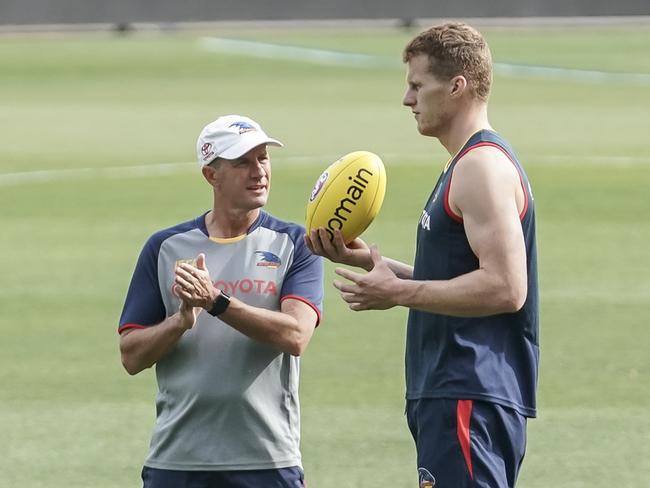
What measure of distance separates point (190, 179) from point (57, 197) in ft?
7.02

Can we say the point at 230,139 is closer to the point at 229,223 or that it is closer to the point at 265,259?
the point at 229,223

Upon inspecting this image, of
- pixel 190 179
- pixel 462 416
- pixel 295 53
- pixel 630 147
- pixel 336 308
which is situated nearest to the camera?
pixel 462 416

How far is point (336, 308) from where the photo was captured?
572 inches

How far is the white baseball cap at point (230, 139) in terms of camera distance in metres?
7.15

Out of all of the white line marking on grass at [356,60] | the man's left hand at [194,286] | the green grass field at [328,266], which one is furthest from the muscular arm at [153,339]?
the white line marking on grass at [356,60]

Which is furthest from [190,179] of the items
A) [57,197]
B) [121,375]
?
[121,375]

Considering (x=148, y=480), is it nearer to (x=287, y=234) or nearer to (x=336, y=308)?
(x=287, y=234)

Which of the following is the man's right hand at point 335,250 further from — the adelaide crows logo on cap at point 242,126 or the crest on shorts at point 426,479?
the crest on shorts at point 426,479

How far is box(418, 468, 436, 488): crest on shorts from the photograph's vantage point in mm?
6598

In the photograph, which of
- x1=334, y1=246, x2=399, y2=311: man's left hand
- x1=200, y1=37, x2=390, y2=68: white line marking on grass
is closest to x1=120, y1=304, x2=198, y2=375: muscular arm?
x1=334, y1=246, x2=399, y2=311: man's left hand

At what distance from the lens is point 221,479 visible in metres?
6.98

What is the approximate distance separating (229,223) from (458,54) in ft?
4.44

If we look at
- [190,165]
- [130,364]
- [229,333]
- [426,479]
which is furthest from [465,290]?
[190,165]

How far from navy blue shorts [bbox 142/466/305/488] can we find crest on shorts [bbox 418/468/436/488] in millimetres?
667
